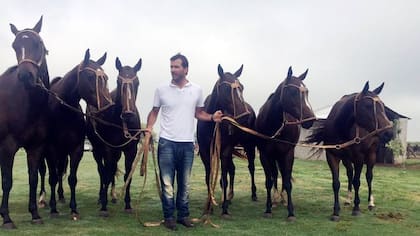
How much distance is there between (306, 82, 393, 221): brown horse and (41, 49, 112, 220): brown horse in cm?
407

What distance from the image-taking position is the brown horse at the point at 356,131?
7395 millimetres

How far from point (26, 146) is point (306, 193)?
6698 millimetres

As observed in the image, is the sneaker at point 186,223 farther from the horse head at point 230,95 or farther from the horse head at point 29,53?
the horse head at point 29,53

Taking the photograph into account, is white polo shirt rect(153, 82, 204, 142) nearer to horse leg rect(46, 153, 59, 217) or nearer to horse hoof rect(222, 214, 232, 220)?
horse hoof rect(222, 214, 232, 220)

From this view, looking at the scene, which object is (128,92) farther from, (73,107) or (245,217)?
(245,217)

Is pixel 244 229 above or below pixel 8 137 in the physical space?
below

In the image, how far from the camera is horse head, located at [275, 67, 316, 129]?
6.76 metres

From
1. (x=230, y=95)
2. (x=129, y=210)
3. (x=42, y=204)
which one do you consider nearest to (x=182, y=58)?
(x=230, y=95)

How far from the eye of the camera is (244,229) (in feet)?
21.1

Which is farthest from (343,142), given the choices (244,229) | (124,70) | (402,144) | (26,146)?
(402,144)

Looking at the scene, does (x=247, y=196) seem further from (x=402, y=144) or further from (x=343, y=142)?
(x=402, y=144)

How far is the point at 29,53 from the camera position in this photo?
5.86 metres

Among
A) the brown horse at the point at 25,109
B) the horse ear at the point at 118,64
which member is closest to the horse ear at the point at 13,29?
the brown horse at the point at 25,109

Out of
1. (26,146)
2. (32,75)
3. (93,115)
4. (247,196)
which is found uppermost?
(32,75)
